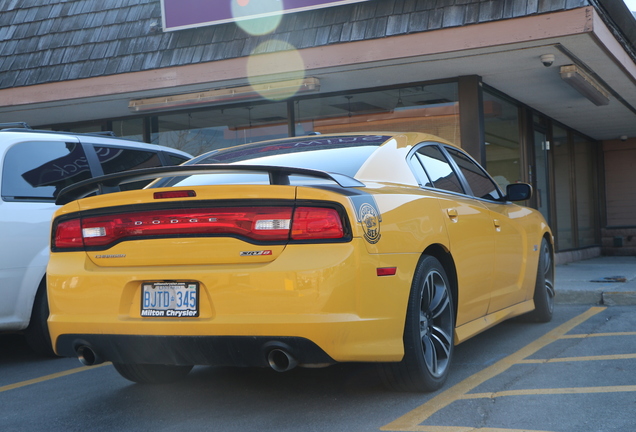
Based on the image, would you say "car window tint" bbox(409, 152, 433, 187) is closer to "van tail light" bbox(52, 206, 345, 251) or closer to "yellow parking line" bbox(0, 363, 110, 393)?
"van tail light" bbox(52, 206, 345, 251)

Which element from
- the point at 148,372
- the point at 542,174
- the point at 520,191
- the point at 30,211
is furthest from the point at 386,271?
the point at 542,174

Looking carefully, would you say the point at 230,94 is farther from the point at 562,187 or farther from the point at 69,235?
the point at 562,187

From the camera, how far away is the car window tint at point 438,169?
15.1 feet

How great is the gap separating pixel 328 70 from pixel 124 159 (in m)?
3.57

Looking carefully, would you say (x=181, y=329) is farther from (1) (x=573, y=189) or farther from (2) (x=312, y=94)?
(1) (x=573, y=189)

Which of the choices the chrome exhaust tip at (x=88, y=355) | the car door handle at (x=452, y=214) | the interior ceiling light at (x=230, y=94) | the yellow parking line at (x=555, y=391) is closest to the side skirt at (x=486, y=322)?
the yellow parking line at (x=555, y=391)

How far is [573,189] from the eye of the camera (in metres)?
15.8

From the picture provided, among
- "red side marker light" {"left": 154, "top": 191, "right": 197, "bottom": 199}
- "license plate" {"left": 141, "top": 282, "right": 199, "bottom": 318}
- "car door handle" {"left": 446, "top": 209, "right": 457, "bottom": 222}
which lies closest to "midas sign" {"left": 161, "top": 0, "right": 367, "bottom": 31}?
"car door handle" {"left": 446, "top": 209, "right": 457, "bottom": 222}

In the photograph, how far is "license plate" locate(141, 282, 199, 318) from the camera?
342 centimetres

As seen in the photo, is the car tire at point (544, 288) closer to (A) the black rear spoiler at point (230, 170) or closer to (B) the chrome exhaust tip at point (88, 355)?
(A) the black rear spoiler at point (230, 170)

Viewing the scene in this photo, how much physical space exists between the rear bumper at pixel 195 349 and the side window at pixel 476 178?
235 cm

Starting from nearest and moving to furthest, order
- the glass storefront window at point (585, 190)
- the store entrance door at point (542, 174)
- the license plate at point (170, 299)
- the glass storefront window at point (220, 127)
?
the license plate at point (170, 299) → the glass storefront window at point (220, 127) → the store entrance door at point (542, 174) → the glass storefront window at point (585, 190)

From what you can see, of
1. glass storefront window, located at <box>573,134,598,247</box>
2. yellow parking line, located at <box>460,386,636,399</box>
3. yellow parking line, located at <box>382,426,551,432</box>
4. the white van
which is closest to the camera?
yellow parking line, located at <box>382,426,551,432</box>

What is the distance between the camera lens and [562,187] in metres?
15.1
